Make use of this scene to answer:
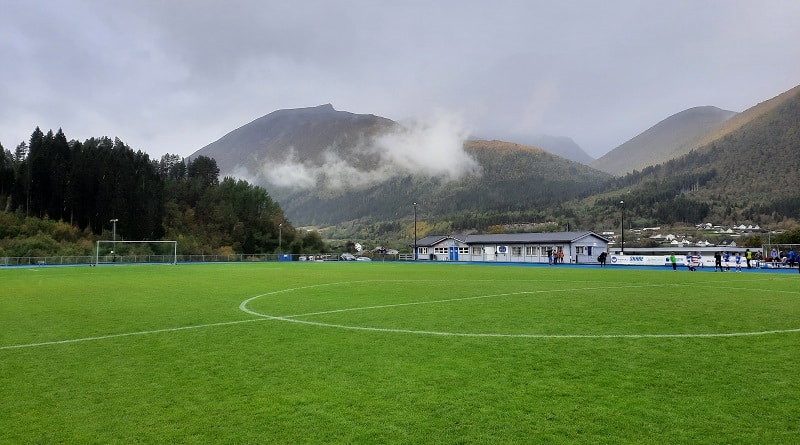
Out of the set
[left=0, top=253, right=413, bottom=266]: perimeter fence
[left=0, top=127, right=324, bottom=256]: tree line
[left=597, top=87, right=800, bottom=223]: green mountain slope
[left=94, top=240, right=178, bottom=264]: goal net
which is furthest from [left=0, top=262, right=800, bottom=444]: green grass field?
[left=597, top=87, right=800, bottom=223]: green mountain slope

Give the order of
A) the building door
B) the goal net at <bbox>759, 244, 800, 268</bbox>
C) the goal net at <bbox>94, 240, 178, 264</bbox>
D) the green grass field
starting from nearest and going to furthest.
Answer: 1. the green grass field
2. the goal net at <bbox>759, 244, 800, 268</bbox>
3. the goal net at <bbox>94, 240, 178, 264</bbox>
4. the building door

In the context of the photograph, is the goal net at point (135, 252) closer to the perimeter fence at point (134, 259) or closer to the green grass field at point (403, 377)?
the perimeter fence at point (134, 259)

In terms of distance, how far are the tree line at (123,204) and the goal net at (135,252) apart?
7658 mm

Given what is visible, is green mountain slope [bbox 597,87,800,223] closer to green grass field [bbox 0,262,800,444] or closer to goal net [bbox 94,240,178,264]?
goal net [bbox 94,240,178,264]

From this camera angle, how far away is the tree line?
79875 mm

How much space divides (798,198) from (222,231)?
5480 inches

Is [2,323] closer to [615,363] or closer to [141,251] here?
[615,363]

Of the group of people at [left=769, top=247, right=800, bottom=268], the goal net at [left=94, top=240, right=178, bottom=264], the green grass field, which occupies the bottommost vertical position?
the green grass field

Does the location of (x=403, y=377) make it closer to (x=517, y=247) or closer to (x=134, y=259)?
(x=134, y=259)

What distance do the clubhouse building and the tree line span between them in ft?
92.7

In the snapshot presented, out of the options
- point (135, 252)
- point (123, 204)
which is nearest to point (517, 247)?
point (135, 252)

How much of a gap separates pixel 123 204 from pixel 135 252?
21.9 m

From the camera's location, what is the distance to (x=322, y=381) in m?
6.85

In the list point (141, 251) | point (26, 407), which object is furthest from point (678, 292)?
point (141, 251)
